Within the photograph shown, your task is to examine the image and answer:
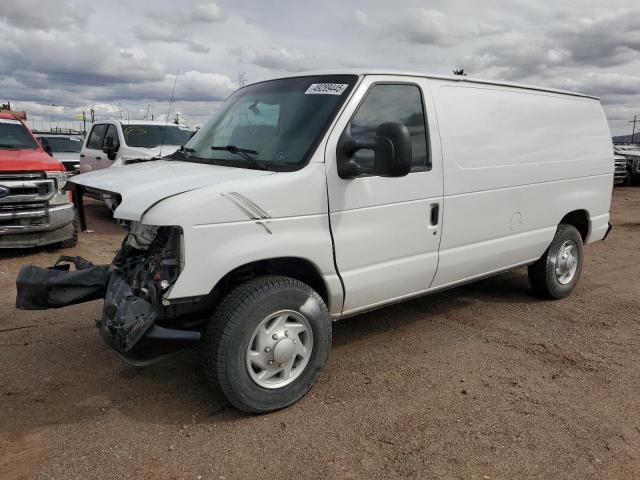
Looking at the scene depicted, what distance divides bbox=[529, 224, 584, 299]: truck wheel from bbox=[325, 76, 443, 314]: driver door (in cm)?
188

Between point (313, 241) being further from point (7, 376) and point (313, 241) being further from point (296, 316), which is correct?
point (7, 376)

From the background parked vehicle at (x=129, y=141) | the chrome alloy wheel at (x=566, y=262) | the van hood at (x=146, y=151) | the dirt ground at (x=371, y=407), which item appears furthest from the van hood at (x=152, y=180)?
the van hood at (x=146, y=151)

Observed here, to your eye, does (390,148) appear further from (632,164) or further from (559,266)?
(632,164)

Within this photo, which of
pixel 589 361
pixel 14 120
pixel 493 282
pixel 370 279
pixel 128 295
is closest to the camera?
pixel 128 295

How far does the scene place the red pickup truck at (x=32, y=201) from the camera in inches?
279

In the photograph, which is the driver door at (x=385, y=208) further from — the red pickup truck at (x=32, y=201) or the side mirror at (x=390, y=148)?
the red pickup truck at (x=32, y=201)

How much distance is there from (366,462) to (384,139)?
1.82m

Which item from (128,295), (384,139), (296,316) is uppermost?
(384,139)

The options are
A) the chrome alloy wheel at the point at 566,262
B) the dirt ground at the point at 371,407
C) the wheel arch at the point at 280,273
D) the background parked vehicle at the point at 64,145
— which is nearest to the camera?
the dirt ground at the point at 371,407

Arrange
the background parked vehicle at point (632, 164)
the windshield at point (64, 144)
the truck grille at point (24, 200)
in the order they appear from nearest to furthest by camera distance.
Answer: the truck grille at point (24, 200) < the windshield at point (64, 144) < the background parked vehicle at point (632, 164)

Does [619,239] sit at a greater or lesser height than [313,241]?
lesser

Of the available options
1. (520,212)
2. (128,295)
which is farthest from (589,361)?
(128,295)

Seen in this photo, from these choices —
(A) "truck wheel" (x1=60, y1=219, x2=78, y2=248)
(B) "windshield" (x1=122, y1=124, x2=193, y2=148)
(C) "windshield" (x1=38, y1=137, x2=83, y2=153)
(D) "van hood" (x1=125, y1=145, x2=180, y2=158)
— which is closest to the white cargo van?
(A) "truck wheel" (x1=60, y1=219, x2=78, y2=248)

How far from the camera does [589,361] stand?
418cm
